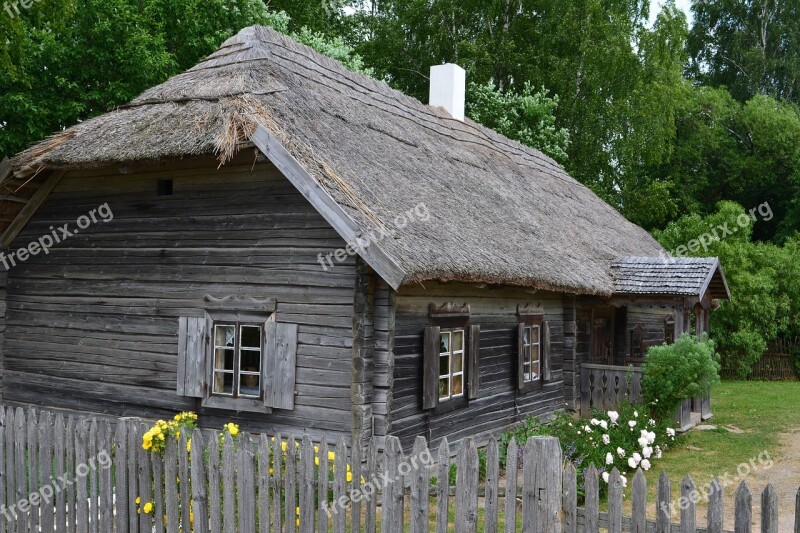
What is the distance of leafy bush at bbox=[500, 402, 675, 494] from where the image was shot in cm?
891

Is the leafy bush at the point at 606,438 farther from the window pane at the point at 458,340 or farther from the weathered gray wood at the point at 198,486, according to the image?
the weathered gray wood at the point at 198,486

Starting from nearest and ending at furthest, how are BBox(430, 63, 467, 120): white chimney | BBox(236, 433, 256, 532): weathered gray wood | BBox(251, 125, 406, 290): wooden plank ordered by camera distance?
BBox(236, 433, 256, 532): weathered gray wood, BBox(251, 125, 406, 290): wooden plank, BBox(430, 63, 467, 120): white chimney

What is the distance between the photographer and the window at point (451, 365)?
32.9 feet

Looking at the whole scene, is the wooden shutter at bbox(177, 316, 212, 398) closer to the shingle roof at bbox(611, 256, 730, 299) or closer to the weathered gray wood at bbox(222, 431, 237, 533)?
the weathered gray wood at bbox(222, 431, 237, 533)

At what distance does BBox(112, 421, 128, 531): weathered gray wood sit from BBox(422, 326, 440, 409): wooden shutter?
4.20m

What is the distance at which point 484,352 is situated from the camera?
1105 centimetres

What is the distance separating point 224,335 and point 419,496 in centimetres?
505

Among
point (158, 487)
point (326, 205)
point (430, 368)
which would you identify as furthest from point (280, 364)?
point (158, 487)

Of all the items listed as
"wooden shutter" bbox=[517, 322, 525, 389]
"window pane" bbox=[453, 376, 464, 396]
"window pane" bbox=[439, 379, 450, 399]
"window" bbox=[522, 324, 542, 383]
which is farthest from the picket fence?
"window" bbox=[522, 324, 542, 383]

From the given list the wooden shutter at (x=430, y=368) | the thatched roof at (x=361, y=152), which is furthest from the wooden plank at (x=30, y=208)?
the wooden shutter at (x=430, y=368)

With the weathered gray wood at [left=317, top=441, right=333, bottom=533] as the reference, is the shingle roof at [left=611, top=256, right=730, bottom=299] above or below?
above

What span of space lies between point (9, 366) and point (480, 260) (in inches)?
266

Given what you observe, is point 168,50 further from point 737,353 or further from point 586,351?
point 737,353

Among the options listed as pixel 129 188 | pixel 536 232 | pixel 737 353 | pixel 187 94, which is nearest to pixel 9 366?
pixel 129 188
